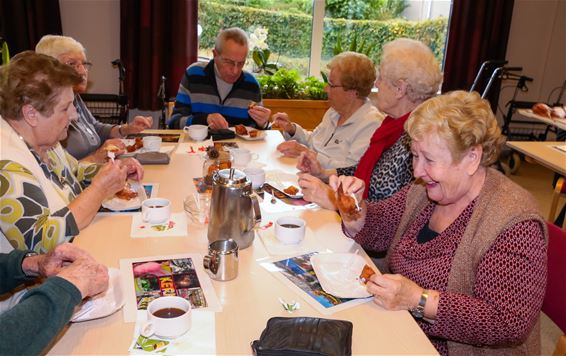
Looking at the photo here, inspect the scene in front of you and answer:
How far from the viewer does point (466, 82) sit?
5203mm

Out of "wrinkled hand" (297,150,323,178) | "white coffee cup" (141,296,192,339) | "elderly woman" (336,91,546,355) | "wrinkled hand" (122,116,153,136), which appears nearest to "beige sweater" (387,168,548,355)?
"elderly woman" (336,91,546,355)

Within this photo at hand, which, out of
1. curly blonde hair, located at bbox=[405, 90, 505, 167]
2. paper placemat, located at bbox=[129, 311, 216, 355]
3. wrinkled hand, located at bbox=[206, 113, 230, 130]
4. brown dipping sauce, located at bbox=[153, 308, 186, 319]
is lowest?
paper placemat, located at bbox=[129, 311, 216, 355]

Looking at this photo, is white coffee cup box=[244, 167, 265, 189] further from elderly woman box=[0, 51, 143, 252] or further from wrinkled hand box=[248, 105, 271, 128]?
wrinkled hand box=[248, 105, 271, 128]

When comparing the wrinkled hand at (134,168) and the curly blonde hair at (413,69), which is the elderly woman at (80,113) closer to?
the wrinkled hand at (134,168)

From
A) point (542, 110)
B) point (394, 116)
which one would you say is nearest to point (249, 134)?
point (394, 116)

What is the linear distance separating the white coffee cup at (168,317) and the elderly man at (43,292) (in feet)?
0.50

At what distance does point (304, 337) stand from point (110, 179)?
98 centimetres

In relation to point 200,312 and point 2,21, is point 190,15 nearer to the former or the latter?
point 2,21

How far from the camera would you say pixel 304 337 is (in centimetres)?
114

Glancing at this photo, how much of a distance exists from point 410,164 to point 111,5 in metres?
3.65

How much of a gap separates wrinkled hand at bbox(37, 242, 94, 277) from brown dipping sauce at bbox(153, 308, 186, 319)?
0.27 meters

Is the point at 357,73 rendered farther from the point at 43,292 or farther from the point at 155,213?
the point at 43,292

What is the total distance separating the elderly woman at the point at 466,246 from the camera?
4.33 feet

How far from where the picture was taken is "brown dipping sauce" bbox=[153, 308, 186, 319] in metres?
1.19
